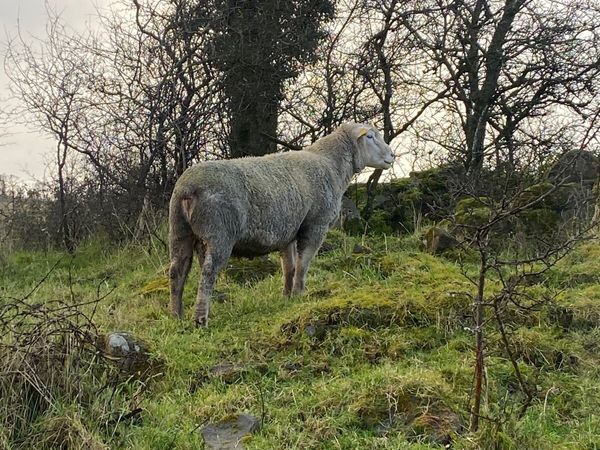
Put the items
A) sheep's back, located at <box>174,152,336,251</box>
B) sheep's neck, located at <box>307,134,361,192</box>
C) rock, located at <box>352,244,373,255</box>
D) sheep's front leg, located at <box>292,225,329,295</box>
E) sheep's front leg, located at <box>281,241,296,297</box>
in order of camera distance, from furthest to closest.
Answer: rock, located at <box>352,244,373,255</box>, sheep's neck, located at <box>307,134,361,192</box>, sheep's front leg, located at <box>281,241,296,297</box>, sheep's front leg, located at <box>292,225,329,295</box>, sheep's back, located at <box>174,152,336,251</box>

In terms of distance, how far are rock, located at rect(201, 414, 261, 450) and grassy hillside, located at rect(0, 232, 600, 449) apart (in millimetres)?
58

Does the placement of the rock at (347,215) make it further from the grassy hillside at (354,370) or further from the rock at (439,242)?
the grassy hillside at (354,370)

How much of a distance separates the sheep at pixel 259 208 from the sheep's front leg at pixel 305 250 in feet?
0.04

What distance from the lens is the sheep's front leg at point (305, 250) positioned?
7804 millimetres

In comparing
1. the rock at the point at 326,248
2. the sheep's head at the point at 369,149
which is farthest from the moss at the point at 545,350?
the rock at the point at 326,248

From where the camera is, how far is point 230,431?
3998 mm

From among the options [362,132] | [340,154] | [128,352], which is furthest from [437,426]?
[362,132]

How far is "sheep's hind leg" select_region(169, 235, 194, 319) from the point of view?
6957 mm

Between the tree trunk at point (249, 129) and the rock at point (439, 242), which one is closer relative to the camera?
the rock at point (439, 242)

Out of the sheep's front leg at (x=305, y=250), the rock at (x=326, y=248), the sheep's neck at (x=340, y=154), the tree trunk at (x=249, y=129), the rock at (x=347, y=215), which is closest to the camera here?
the sheep's front leg at (x=305, y=250)

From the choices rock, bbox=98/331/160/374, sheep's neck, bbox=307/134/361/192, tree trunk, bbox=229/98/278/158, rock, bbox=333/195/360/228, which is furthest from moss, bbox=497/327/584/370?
tree trunk, bbox=229/98/278/158

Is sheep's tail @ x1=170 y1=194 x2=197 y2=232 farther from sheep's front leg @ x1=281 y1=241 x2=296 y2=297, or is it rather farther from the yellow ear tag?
the yellow ear tag

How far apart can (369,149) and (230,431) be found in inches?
224

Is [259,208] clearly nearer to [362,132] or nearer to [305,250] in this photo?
[305,250]
